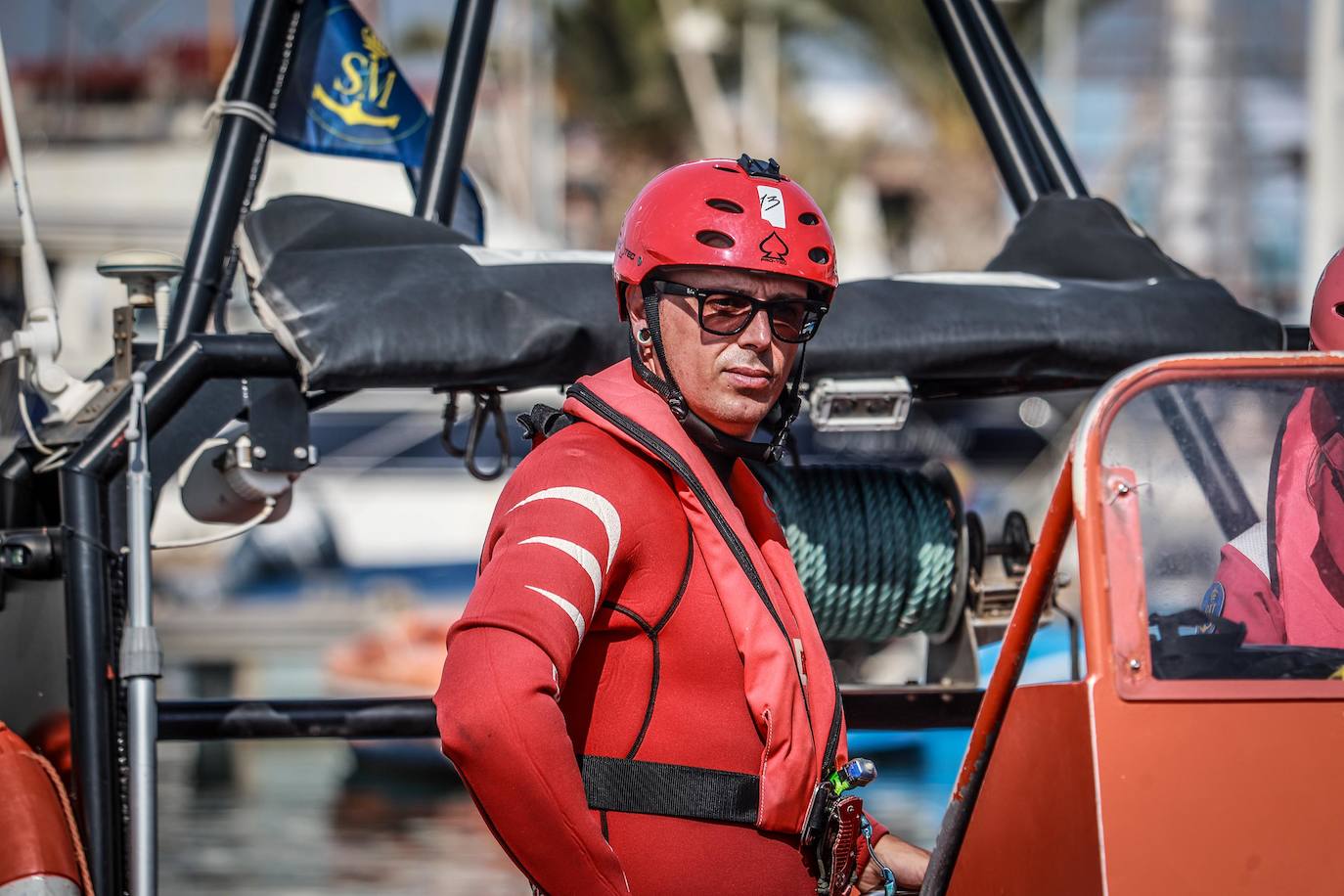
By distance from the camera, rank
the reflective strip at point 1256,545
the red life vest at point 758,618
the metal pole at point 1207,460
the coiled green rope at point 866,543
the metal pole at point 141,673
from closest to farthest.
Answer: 1. the metal pole at point 1207,460
2. the reflective strip at point 1256,545
3. the red life vest at point 758,618
4. the metal pole at point 141,673
5. the coiled green rope at point 866,543

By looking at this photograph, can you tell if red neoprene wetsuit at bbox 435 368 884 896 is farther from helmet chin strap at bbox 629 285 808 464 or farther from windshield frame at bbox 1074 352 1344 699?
windshield frame at bbox 1074 352 1344 699

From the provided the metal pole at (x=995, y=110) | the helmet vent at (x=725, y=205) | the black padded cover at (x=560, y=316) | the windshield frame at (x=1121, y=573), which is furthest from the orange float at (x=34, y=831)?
the metal pole at (x=995, y=110)

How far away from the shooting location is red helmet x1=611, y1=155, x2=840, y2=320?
109 inches

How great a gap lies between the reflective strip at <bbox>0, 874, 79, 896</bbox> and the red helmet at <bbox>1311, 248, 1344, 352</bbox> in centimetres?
265

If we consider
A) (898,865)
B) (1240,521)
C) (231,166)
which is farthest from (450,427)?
(1240,521)

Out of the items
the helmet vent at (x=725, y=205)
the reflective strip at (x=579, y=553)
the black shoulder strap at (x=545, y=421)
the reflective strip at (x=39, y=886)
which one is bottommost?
the reflective strip at (x=39, y=886)

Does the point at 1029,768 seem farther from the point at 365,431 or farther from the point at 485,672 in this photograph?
the point at 365,431

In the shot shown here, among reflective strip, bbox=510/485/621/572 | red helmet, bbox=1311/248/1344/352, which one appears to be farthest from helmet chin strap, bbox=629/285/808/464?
red helmet, bbox=1311/248/1344/352

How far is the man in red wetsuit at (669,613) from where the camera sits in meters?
2.31

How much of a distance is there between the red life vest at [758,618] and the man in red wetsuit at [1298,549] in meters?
0.68

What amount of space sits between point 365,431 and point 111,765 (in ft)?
60.7

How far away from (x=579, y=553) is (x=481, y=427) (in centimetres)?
199

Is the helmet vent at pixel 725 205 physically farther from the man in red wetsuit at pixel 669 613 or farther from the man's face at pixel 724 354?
the man's face at pixel 724 354

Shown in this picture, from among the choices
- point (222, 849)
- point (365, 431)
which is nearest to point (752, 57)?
point (365, 431)
